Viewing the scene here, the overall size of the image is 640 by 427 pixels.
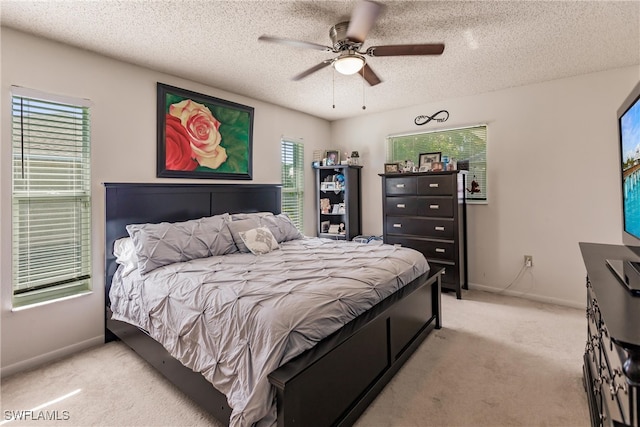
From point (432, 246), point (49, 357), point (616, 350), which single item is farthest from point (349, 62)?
point (49, 357)

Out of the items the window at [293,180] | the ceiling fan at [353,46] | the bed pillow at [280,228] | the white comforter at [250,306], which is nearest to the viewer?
the white comforter at [250,306]

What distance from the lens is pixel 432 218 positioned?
3867mm

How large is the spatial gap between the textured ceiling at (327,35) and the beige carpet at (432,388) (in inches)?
97.4

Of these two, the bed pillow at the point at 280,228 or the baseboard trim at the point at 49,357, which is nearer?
the baseboard trim at the point at 49,357

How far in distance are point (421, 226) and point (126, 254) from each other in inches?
125

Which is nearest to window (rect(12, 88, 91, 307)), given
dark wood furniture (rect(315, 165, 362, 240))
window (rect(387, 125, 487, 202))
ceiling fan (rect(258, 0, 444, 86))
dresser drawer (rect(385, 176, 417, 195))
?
ceiling fan (rect(258, 0, 444, 86))

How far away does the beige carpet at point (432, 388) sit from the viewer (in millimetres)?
1775

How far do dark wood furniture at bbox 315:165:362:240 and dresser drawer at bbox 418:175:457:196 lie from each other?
116cm

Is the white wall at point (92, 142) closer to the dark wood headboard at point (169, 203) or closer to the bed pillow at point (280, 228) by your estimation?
the dark wood headboard at point (169, 203)

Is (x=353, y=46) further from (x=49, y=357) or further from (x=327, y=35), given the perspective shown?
(x=49, y=357)

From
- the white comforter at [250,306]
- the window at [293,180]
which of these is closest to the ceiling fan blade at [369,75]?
the white comforter at [250,306]

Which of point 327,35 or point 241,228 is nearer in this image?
point 327,35

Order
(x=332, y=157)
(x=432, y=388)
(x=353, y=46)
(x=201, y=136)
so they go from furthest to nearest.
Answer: (x=332, y=157) < (x=201, y=136) < (x=353, y=46) < (x=432, y=388)

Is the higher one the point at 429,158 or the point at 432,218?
the point at 429,158
